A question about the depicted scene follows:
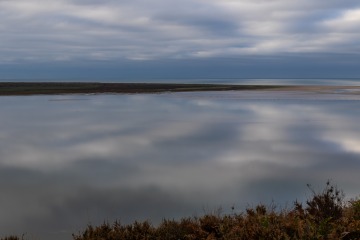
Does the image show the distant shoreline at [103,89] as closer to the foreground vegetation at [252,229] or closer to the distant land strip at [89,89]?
the distant land strip at [89,89]

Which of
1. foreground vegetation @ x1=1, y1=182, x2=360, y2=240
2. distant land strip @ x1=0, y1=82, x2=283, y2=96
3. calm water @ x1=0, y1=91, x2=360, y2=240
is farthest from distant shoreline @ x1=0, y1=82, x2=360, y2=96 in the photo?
foreground vegetation @ x1=1, y1=182, x2=360, y2=240

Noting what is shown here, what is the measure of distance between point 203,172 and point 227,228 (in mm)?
5701

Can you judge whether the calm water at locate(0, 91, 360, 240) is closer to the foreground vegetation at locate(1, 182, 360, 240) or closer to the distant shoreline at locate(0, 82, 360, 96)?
the foreground vegetation at locate(1, 182, 360, 240)

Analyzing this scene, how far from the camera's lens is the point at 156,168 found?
12.6 meters

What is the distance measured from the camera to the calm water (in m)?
8.80

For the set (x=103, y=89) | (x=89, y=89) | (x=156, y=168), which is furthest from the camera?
(x=103, y=89)

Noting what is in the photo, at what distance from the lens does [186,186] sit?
10.6 m

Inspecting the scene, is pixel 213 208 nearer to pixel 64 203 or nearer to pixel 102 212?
pixel 102 212

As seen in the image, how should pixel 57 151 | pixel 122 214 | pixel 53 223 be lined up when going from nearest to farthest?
1. pixel 53 223
2. pixel 122 214
3. pixel 57 151

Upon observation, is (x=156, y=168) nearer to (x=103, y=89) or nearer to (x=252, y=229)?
(x=252, y=229)

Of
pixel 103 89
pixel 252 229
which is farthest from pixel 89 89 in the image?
pixel 252 229

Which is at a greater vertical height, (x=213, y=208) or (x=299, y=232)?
(x=299, y=232)

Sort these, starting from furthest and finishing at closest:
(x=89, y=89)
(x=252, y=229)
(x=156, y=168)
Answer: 1. (x=89, y=89)
2. (x=156, y=168)
3. (x=252, y=229)

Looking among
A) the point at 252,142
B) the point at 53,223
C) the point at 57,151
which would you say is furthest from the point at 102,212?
the point at 252,142
